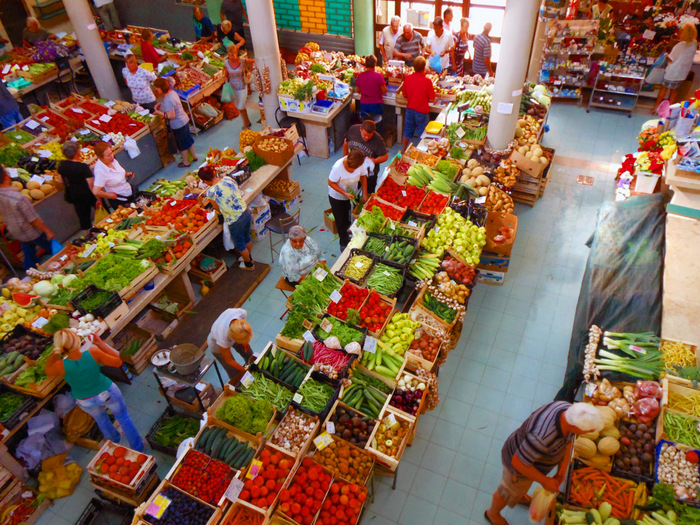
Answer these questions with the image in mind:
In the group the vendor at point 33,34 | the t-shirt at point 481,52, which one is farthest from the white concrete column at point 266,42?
the vendor at point 33,34

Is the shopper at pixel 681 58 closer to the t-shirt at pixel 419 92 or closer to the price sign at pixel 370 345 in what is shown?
the t-shirt at pixel 419 92

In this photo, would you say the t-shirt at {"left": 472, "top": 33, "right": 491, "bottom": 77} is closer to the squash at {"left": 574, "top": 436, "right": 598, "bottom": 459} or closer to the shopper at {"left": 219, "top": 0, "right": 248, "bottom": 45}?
the shopper at {"left": 219, "top": 0, "right": 248, "bottom": 45}

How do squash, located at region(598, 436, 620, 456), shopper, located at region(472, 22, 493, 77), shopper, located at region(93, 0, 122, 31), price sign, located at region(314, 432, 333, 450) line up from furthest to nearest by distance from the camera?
shopper, located at region(93, 0, 122, 31) < shopper, located at region(472, 22, 493, 77) < price sign, located at region(314, 432, 333, 450) < squash, located at region(598, 436, 620, 456)

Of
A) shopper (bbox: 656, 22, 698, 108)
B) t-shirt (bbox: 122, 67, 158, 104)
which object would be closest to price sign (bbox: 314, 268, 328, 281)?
t-shirt (bbox: 122, 67, 158, 104)

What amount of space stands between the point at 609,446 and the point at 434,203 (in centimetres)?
385

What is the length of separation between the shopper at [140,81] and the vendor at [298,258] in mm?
5735

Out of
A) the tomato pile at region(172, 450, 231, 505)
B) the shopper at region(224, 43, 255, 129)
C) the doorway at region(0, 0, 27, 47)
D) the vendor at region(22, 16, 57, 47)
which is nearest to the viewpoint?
the tomato pile at region(172, 450, 231, 505)

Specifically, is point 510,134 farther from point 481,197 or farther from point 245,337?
point 245,337

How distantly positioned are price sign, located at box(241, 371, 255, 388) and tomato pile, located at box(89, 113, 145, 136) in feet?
20.8

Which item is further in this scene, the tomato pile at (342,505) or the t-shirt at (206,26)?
the t-shirt at (206,26)

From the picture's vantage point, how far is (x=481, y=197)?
23.9 feet

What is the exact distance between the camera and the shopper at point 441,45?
10869mm

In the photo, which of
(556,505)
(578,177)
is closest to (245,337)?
(556,505)

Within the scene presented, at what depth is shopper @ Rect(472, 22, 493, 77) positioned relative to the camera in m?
10.8
